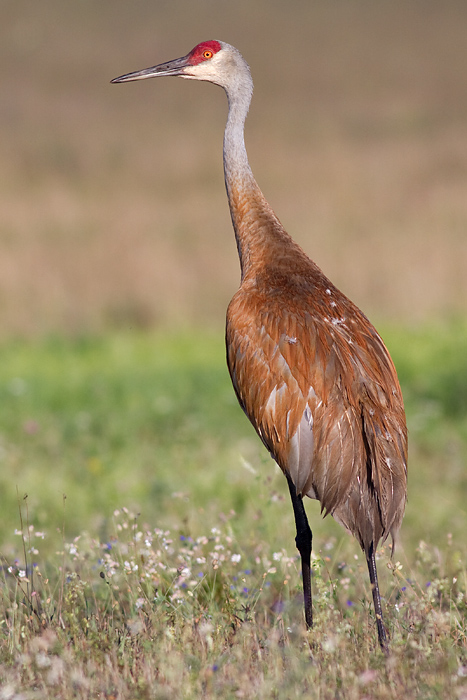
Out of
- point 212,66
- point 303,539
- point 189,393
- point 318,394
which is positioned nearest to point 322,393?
point 318,394

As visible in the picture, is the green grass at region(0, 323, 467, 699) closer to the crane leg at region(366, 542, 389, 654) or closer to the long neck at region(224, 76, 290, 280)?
the crane leg at region(366, 542, 389, 654)

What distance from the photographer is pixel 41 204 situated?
52.8 ft

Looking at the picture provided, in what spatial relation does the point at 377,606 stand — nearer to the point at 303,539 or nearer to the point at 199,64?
the point at 303,539

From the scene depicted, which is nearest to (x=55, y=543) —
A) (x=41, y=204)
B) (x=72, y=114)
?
(x=41, y=204)

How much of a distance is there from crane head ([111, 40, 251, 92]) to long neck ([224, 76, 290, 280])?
0.13m

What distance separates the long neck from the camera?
407cm

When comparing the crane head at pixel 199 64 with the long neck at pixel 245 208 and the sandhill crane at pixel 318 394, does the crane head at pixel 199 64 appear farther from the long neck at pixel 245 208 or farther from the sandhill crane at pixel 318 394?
the sandhill crane at pixel 318 394

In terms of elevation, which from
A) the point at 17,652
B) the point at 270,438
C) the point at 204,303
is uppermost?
the point at 270,438

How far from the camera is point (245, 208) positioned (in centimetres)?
425

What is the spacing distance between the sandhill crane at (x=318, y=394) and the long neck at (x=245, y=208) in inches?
0.7

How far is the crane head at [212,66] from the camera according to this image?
15.2ft

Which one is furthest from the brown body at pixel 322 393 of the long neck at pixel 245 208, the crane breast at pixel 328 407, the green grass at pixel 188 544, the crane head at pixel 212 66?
the crane head at pixel 212 66

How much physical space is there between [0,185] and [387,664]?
Answer: 15.2m

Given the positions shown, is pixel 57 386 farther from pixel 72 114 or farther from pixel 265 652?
pixel 72 114
